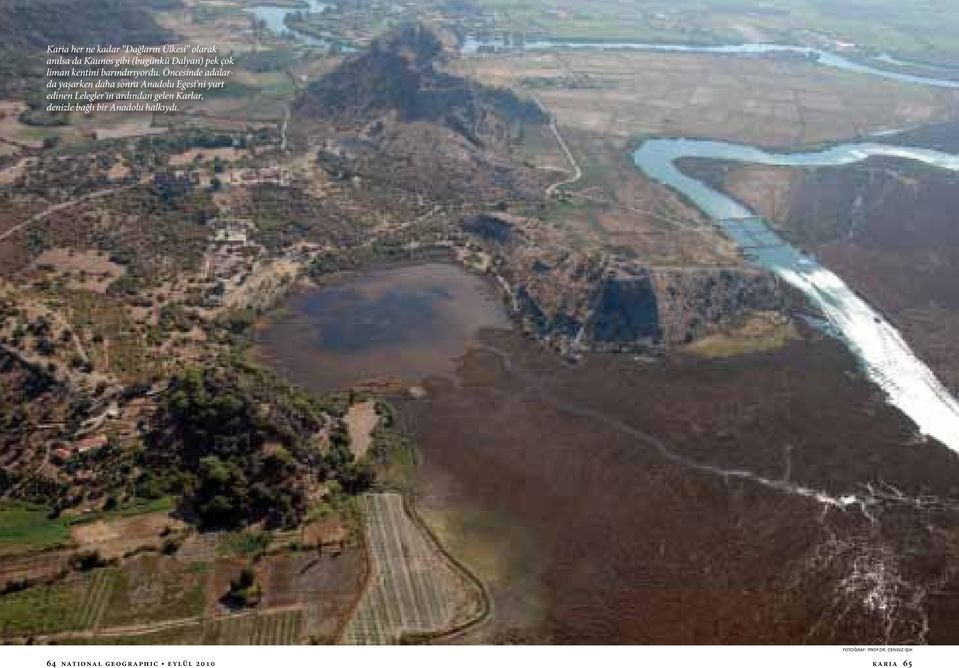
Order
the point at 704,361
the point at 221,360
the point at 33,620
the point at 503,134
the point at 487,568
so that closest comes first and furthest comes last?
the point at 33,620
the point at 487,568
the point at 221,360
the point at 704,361
the point at 503,134

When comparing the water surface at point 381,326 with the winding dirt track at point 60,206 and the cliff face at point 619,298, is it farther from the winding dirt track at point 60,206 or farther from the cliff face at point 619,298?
the winding dirt track at point 60,206

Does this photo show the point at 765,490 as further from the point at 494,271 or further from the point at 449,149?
the point at 449,149

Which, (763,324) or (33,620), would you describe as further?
(763,324)

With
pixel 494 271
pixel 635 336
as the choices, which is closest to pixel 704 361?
pixel 635 336

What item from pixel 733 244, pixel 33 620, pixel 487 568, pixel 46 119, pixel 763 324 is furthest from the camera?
pixel 46 119

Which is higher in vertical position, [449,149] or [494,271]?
[449,149]

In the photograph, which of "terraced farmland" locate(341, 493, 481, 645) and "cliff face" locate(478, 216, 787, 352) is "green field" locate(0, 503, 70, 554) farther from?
"cliff face" locate(478, 216, 787, 352)
